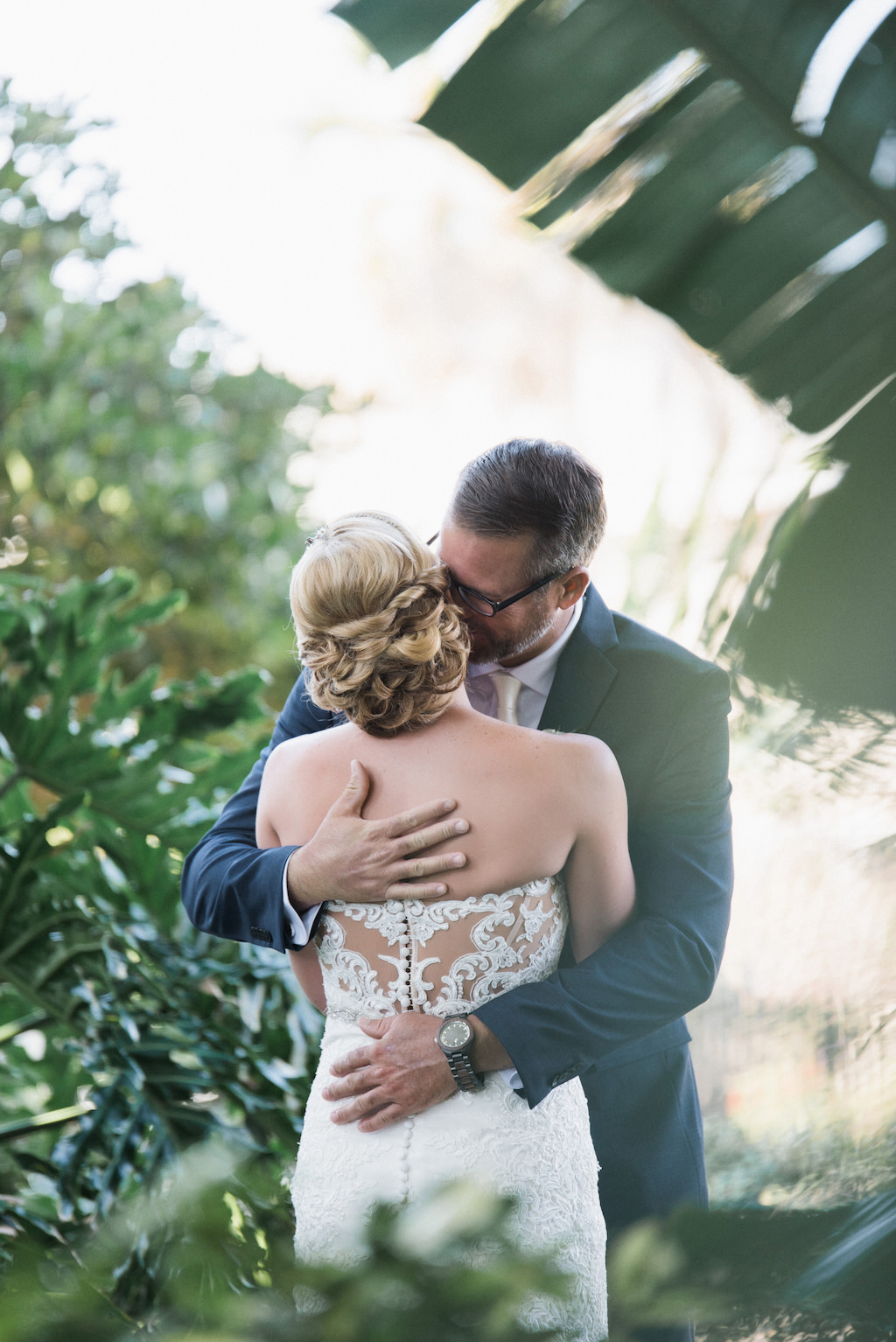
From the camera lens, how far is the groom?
1220 millimetres

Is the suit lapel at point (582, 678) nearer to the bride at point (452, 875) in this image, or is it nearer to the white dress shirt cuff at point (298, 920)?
the bride at point (452, 875)

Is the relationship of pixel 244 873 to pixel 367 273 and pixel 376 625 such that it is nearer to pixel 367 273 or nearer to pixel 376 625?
pixel 376 625

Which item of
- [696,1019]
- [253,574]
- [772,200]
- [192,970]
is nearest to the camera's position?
[772,200]

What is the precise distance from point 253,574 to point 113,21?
290 cm

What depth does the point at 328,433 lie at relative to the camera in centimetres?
650

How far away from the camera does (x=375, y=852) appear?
1.19m

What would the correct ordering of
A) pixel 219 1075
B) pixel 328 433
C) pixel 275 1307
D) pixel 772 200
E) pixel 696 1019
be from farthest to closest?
1. pixel 328 433
2. pixel 219 1075
3. pixel 696 1019
4. pixel 772 200
5. pixel 275 1307

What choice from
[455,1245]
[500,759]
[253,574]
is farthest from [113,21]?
[455,1245]

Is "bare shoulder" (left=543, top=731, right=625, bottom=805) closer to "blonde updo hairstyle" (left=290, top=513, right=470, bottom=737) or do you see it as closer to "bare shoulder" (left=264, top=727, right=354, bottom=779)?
"blonde updo hairstyle" (left=290, top=513, right=470, bottom=737)

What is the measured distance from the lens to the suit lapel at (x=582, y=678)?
150 cm

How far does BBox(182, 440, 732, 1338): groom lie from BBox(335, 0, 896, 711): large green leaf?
60 cm

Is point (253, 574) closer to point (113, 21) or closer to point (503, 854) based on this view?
point (113, 21)

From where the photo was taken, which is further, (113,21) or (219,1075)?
(113,21)

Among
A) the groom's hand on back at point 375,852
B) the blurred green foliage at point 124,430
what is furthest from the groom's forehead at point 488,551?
the blurred green foliage at point 124,430
